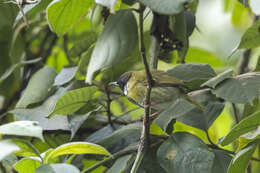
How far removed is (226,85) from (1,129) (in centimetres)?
63

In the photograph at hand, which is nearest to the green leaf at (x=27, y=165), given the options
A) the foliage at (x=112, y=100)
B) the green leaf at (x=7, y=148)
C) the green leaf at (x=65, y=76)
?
the foliage at (x=112, y=100)

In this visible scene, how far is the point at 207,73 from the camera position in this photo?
1.31 meters

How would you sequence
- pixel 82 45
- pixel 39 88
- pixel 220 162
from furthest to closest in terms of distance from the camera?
pixel 82 45 → pixel 39 88 → pixel 220 162

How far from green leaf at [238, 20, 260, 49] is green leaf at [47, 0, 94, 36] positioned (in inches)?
20.3

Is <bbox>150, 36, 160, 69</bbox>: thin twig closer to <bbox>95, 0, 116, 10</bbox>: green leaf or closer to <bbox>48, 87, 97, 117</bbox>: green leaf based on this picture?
<bbox>48, 87, 97, 117</bbox>: green leaf

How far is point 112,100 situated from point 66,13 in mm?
441

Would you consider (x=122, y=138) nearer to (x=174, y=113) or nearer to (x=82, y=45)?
(x=174, y=113)

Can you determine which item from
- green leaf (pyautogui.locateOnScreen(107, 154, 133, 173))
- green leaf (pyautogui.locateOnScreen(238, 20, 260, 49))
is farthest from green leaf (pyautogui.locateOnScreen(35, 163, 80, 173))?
green leaf (pyautogui.locateOnScreen(238, 20, 260, 49))

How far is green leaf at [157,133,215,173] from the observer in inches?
38.9

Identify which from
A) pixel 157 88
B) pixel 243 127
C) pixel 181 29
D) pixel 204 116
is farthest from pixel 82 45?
pixel 243 127

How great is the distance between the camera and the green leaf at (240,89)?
1.07 meters

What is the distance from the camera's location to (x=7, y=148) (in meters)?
0.76

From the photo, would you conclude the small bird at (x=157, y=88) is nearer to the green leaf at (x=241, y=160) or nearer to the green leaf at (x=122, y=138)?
the green leaf at (x=122, y=138)

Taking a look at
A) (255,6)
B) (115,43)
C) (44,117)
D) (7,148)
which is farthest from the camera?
(44,117)
